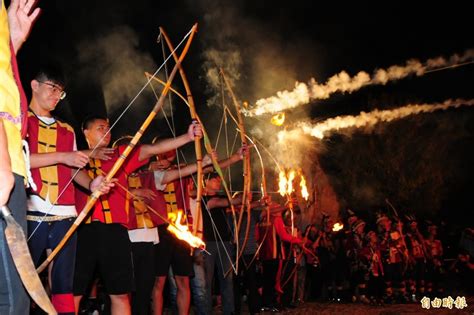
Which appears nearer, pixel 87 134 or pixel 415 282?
pixel 87 134

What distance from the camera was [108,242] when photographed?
19.2ft

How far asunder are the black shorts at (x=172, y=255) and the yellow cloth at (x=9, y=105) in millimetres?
4808

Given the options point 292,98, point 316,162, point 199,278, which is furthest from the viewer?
point 316,162

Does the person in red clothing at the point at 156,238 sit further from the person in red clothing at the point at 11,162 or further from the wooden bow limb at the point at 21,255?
the wooden bow limb at the point at 21,255

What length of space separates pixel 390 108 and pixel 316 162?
13.8 ft

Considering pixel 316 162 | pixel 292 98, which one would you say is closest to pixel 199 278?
pixel 292 98

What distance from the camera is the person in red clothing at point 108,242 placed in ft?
19.1

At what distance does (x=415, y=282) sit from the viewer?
15.2 meters

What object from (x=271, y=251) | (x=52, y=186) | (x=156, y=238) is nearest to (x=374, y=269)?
(x=271, y=251)

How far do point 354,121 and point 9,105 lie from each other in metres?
28.8

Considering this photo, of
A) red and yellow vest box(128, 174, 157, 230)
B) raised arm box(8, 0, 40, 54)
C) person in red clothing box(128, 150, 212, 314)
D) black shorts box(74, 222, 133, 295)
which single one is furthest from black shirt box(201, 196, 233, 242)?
raised arm box(8, 0, 40, 54)

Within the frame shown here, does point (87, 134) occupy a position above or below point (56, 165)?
above

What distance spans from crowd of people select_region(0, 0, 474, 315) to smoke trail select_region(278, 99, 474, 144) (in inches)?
608

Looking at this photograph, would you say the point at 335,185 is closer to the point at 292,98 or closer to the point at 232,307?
the point at 292,98
